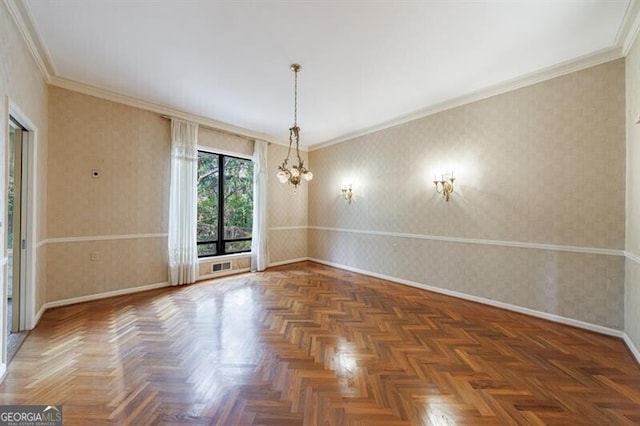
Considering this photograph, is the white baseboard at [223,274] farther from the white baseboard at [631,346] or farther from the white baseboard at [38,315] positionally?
the white baseboard at [631,346]

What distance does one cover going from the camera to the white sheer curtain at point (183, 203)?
456 centimetres

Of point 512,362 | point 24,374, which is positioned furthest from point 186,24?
point 512,362

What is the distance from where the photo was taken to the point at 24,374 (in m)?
2.10

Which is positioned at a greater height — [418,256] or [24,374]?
[418,256]

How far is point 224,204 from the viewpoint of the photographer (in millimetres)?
5547

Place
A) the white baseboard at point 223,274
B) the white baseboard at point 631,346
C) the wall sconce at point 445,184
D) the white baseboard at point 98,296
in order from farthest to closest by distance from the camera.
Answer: the white baseboard at point 223,274, the wall sconce at point 445,184, the white baseboard at point 98,296, the white baseboard at point 631,346

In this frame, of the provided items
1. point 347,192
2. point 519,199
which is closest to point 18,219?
point 347,192

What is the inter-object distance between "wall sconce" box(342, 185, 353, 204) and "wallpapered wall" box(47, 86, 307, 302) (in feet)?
11.7

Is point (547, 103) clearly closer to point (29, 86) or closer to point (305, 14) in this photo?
point (305, 14)

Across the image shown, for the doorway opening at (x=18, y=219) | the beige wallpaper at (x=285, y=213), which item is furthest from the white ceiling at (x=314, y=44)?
the beige wallpaper at (x=285, y=213)

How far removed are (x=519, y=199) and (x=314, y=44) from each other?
10.8 ft

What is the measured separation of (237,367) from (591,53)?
496cm

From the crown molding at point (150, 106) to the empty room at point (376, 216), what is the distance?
0.03 metres

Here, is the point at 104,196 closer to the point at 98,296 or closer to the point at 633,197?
the point at 98,296
